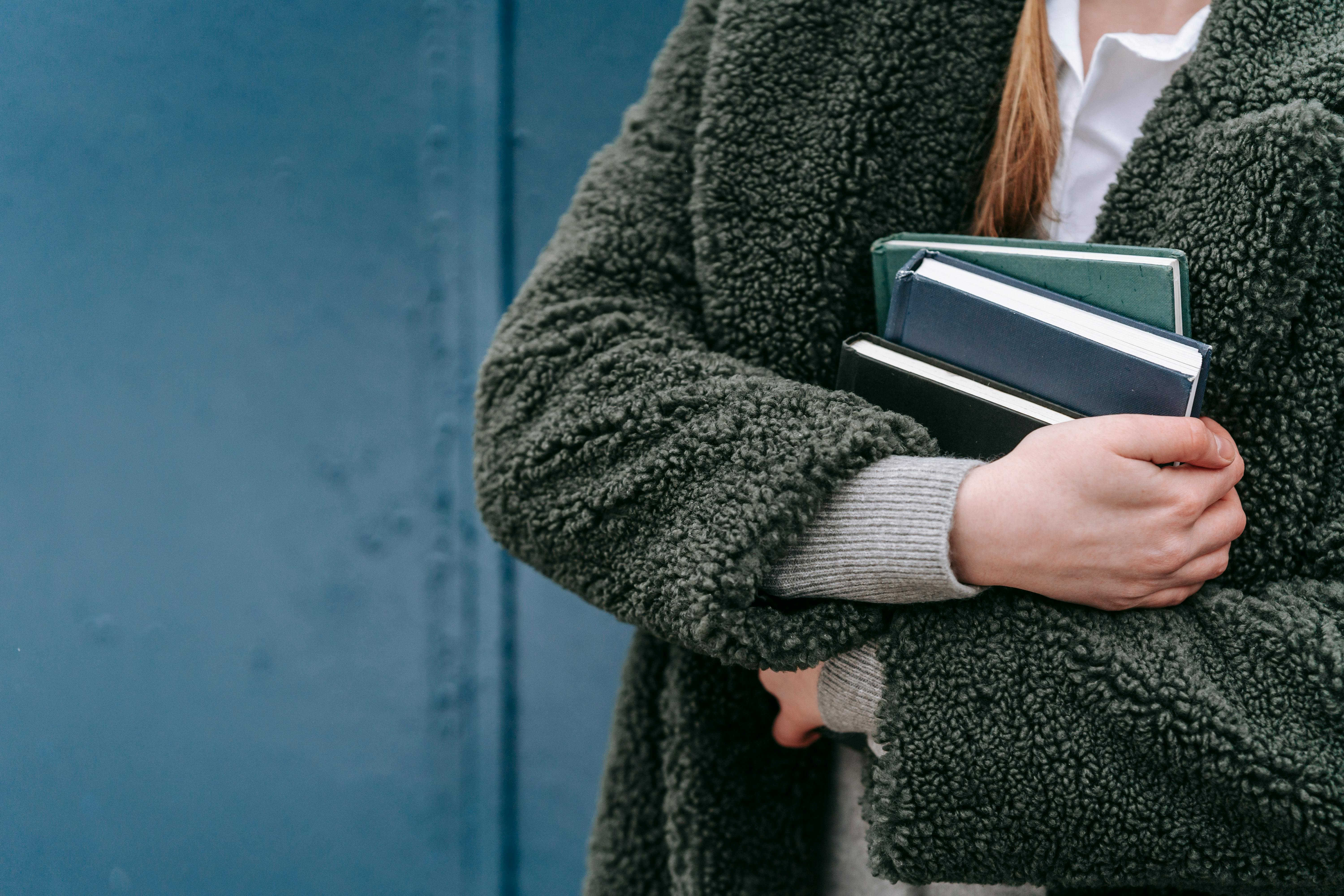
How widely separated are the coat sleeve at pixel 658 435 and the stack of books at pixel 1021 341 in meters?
0.03

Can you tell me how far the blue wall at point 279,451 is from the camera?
0.75m

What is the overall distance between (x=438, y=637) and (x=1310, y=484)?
89 centimetres

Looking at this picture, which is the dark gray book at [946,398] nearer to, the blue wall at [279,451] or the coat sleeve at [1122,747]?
the coat sleeve at [1122,747]

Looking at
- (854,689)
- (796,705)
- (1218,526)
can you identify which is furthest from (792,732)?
(1218,526)

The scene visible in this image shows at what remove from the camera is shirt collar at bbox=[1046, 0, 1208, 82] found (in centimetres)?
64

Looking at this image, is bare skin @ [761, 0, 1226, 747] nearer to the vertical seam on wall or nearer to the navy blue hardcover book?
the navy blue hardcover book

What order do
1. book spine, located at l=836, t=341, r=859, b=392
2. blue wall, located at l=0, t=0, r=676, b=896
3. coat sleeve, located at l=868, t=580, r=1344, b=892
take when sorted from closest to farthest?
1. coat sleeve, located at l=868, t=580, r=1344, b=892
2. book spine, located at l=836, t=341, r=859, b=392
3. blue wall, located at l=0, t=0, r=676, b=896

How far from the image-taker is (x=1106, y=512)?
1.68 ft

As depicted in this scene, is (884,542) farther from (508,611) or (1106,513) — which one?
(508,611)

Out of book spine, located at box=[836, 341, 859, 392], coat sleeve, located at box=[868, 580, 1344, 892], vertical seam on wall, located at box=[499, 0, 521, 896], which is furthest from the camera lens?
vertical seam on wall, located at box=[499, 0, 521, 896]

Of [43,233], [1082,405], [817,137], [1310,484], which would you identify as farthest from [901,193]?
[43,233]

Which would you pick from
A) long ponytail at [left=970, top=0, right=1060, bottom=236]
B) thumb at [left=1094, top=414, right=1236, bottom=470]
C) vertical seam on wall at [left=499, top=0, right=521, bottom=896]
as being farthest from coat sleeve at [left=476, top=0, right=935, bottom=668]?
vertical seam on wall at [left=499, top=0, right=521, bottom=896]

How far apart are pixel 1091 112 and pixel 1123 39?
0.05 meters

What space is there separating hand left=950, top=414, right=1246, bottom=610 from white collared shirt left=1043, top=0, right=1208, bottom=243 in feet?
0.73
